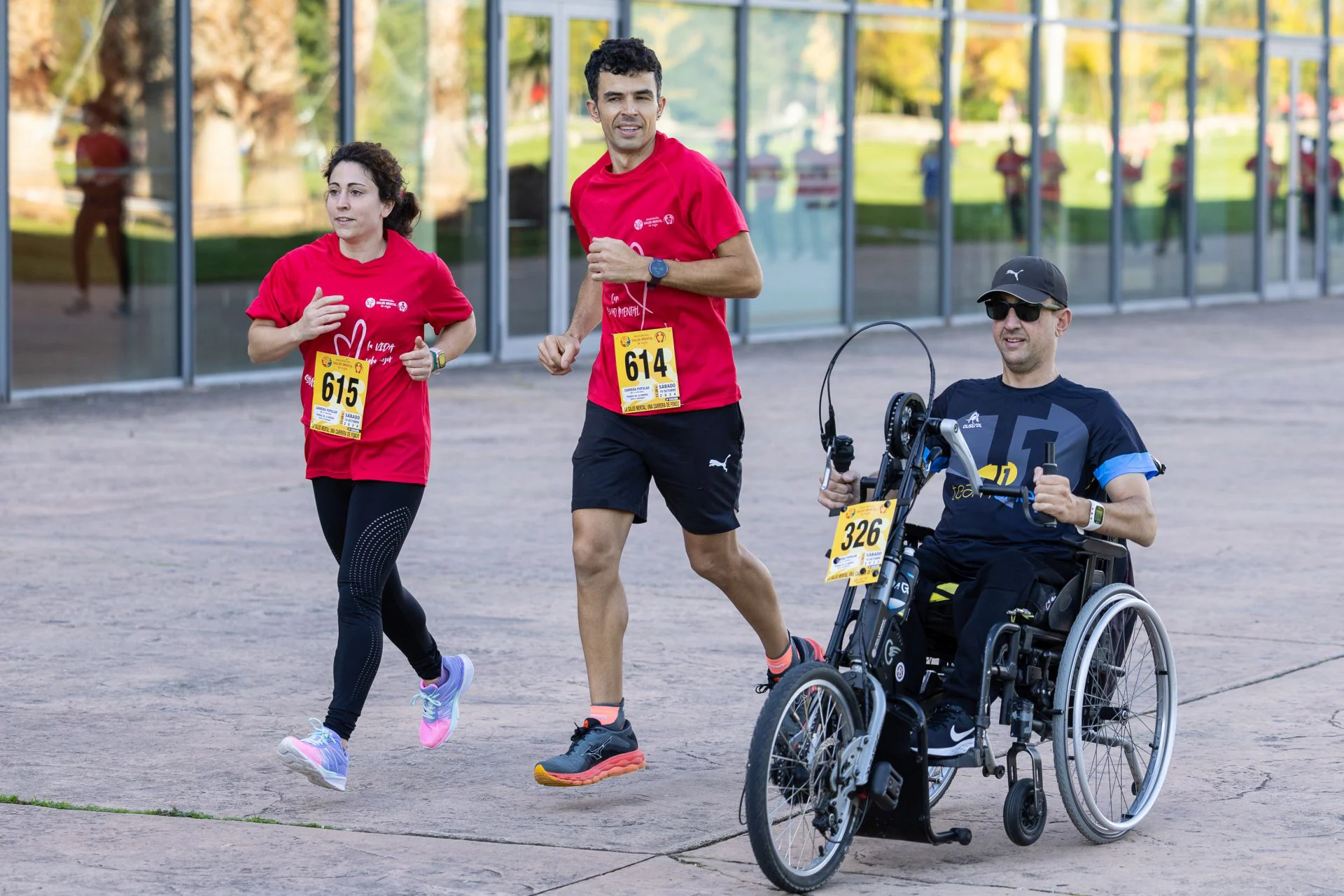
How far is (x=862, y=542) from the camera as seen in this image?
474cm

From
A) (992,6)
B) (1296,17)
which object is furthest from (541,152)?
(1296,17)

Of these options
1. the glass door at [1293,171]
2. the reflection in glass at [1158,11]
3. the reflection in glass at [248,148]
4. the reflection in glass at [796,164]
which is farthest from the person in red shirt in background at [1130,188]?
the reflection in glass at [248,148]

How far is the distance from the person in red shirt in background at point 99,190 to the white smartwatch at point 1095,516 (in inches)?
442

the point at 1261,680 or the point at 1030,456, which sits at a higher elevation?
the point at 1030,456

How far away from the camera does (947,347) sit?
63.9 feet

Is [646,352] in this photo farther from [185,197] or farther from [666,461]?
[185,197]

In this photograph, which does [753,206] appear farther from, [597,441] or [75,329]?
[597,441]

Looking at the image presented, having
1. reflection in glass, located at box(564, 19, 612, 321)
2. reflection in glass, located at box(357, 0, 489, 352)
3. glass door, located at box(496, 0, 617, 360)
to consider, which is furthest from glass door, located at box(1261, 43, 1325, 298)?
reflection in glass, located at box(357, 0, 489, 352)

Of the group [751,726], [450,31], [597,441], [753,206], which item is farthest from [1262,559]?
[753,206]

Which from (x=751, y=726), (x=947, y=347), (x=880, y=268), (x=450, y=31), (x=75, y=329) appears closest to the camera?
(x=751, y=726)

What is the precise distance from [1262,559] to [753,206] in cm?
1153

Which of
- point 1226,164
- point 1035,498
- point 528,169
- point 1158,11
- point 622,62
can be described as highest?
point 1158,11

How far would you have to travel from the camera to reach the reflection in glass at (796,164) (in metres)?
20.2

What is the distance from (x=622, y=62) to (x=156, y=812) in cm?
216
